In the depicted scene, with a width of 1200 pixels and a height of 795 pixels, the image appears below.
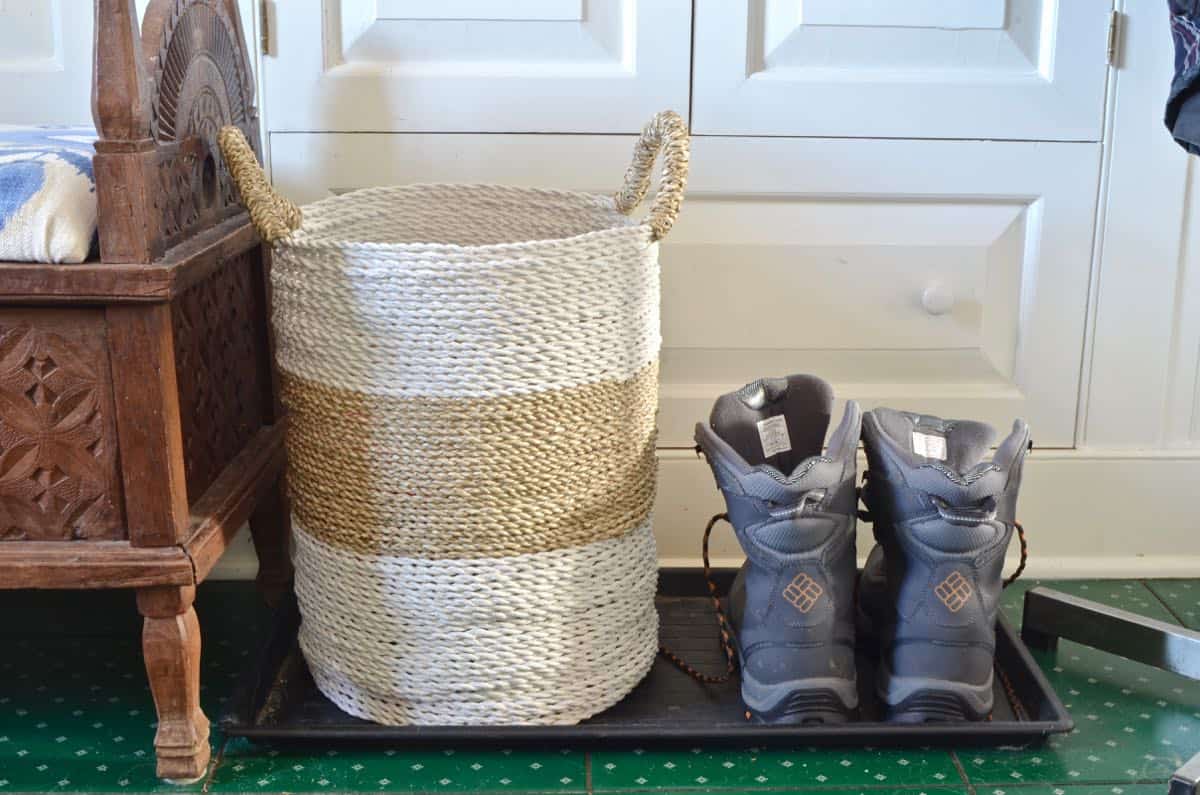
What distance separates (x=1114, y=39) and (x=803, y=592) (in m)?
0.76

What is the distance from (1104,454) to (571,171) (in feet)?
2.42

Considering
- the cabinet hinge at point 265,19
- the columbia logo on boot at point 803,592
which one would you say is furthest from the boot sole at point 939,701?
the cabinet hinge at point 265,19

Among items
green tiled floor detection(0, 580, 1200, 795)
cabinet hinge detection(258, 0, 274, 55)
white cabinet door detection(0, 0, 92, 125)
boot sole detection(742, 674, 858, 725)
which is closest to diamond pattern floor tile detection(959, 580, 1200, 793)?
green tiled floor detection(0, 580, 1200, 795)

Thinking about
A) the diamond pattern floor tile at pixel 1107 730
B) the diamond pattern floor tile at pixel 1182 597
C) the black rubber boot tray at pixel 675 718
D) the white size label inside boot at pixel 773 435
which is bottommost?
the diamond pattern floor tile at pixel 1182 597

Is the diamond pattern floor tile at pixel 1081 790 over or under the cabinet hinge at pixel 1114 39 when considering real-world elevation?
under

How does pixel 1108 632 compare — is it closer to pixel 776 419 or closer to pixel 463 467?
pixel 776 419

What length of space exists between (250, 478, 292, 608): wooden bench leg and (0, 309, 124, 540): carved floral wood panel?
0.37m

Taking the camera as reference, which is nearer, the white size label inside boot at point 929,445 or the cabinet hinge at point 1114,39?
the white size label inside boot at point 929,445

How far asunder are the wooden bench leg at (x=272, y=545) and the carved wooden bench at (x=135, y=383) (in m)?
0.25

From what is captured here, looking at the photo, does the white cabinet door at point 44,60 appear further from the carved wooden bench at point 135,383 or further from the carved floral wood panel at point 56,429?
the carved floral wood panel at point 56,429

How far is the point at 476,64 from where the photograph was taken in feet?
4.52

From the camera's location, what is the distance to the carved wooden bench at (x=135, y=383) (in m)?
0.98

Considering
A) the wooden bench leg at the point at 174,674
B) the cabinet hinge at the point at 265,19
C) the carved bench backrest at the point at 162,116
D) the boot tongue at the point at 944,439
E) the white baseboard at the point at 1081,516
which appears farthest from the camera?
the white baseboard at the point at 1081,516

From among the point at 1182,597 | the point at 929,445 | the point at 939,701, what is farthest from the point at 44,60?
the point at 1182,597
